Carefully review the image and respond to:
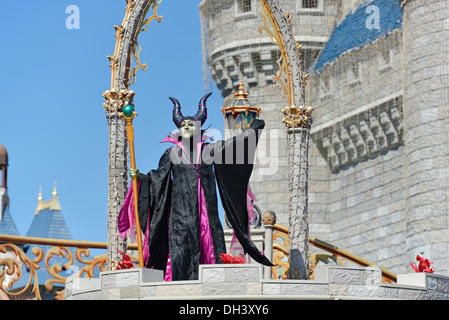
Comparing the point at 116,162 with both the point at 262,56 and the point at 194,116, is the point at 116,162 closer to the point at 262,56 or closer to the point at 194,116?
the point at 194,116

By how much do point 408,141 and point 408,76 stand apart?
1.09 metres

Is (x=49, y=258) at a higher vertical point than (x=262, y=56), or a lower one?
lower

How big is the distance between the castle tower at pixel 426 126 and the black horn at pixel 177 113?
10036mm

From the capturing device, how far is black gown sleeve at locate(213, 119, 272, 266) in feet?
39.7

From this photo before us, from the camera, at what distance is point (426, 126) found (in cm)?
2294

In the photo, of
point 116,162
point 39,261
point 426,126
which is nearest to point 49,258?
point 39,261

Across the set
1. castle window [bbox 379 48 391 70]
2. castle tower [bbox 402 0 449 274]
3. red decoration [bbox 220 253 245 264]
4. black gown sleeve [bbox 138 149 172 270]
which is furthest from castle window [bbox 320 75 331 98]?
red decoration [bbox 220 253 245 264]

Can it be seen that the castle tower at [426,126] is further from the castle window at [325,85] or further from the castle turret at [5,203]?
the castle turret at [5,203]

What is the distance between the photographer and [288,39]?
42.4 ft

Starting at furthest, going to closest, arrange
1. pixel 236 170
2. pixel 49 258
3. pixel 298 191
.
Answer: pixel 49 258, pixel 298 191, pixel 236 170

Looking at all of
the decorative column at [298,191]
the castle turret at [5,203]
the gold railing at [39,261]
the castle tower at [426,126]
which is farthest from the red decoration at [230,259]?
the castle turret at [5,203]

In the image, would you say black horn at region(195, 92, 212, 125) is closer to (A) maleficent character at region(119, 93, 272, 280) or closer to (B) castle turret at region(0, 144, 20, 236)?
(A) maleficent character at region(119, 93, 272, 280)

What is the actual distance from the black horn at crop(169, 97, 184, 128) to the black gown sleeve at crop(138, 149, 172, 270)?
485 mm

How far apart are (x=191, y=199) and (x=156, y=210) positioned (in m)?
0.31
